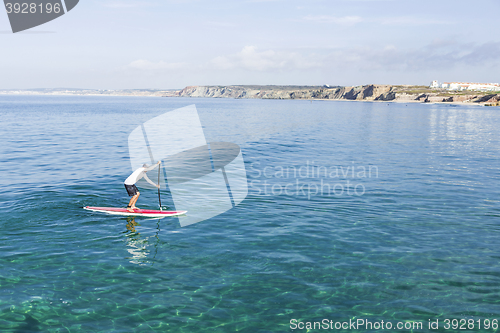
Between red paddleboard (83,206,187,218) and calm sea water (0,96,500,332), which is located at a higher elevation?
red paddleboard (83,206,187,218)

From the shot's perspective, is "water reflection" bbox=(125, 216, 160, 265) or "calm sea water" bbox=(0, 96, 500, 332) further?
"water reflection" bbox=(125, 216, 160, 265)

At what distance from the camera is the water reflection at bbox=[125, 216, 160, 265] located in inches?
585

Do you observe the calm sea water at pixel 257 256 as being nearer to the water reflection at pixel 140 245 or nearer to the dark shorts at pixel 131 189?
the water reflection at pixel 140 245

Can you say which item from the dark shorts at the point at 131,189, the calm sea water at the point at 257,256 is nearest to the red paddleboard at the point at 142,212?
the calm sea water at the point at 257,256

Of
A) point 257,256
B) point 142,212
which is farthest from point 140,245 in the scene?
point 257,256

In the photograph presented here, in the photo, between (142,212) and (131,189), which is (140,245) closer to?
(142,212)

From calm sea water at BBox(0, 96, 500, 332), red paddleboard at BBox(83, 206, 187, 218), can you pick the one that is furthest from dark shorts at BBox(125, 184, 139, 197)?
calm sea water at BBox(0, 96, 500, 332)

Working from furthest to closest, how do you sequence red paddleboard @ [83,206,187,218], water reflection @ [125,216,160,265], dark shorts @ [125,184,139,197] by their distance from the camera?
red paddleboard @ [83,206,187,218], dark shorts @ [125,184,139,197], water reflection @ [125,216,160,265]

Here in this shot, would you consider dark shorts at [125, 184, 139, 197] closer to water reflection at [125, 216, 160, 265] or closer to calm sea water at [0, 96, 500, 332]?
calm sea water at [0, 96, 500, 332]

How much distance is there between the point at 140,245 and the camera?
1623 centimetres

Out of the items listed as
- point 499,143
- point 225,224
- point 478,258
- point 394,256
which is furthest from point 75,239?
point 499,143

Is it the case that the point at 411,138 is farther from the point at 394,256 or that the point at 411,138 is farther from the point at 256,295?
the point at 256,295

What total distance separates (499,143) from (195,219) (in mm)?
56384

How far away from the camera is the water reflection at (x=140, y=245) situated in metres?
14.9
